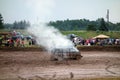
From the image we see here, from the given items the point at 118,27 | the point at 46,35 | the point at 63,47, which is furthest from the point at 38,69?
the point at 118,27

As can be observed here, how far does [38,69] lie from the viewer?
827 inches

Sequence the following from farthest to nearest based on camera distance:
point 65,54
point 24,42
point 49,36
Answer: point 24,42
point 49,36
point 65,54

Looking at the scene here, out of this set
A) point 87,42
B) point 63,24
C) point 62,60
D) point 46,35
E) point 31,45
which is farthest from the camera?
point 63,24

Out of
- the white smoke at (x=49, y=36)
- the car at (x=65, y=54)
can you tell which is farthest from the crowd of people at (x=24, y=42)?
the car at (x=65, y=54)

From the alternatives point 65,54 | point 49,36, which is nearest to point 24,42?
point 49,36

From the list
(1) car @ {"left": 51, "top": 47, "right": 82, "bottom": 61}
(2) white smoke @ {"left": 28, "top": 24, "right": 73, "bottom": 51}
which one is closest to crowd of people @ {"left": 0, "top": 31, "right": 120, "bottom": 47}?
(2) white smoke @ {"left": 28, "top": 24, "right": 73, "bottom": 51}

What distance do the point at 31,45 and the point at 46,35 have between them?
28.1ft

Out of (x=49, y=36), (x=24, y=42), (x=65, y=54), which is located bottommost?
(x=65, y=54)

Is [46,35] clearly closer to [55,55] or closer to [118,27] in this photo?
[55,55]

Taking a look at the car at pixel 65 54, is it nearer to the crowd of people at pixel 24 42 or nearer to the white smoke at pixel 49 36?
the white smoke at pixel 49 36

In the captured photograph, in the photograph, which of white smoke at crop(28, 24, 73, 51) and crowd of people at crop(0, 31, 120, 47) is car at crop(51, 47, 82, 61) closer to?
white smoke at crop(28, 24, 73, 51)

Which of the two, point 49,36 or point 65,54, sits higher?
point 49,36

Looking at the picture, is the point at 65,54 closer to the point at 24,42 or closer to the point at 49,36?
the point at 49,36

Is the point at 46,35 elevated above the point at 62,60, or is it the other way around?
the point at 46,35
